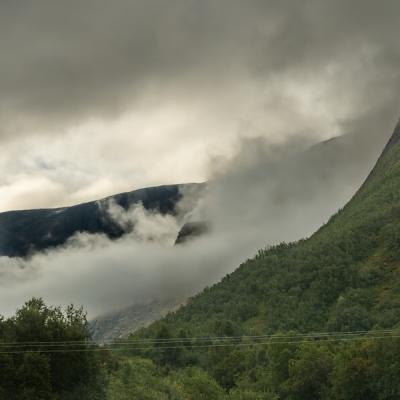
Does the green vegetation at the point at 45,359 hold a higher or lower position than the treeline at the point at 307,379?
higher

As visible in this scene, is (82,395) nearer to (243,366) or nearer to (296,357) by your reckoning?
(296,357)

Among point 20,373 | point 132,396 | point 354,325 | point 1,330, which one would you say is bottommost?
point 354,325

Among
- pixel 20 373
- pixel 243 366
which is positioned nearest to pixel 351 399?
pixel 20 373

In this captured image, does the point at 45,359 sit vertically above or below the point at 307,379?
above

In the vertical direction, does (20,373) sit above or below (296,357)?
above

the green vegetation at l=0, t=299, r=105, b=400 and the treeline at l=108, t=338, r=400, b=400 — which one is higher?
the green vegetation at l=0, t=299, r=105, b=400

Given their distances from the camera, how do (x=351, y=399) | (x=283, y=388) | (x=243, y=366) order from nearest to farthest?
(x=351, y=399)
(x=283, y=388)
(x=243, y=366)

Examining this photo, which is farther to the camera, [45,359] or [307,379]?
[307,379]

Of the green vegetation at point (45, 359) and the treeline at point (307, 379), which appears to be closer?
the green vegetation at point (45, 359)

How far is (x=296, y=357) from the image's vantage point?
10656cm

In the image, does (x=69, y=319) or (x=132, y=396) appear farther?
(x=132, y=396)

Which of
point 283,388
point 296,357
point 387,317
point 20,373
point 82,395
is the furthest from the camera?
point 387,317

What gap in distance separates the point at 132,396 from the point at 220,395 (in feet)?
77.2

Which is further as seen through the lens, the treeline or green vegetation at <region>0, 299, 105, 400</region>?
the treeline
